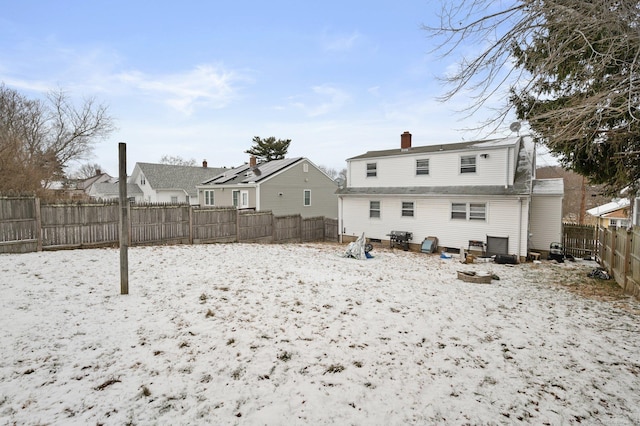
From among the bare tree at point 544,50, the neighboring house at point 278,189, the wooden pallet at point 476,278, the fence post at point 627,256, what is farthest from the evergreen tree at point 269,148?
the bare tree at point 544,50

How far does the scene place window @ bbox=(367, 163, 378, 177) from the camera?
757 inches

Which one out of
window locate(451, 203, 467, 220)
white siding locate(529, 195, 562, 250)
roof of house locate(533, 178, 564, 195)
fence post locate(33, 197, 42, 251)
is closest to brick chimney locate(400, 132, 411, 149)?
window locate(451, 203, 467, 220)

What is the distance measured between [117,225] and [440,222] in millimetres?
15124

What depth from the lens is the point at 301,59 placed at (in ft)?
52.0

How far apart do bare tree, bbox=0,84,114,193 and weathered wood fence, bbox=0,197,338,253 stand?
46.5ft

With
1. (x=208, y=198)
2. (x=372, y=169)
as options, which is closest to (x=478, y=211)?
(x=372, y=169)

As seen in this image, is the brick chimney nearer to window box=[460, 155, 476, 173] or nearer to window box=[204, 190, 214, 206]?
window box=[460, 155, 476, 173]

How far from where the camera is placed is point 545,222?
1533 cm

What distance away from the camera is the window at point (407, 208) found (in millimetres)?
17562

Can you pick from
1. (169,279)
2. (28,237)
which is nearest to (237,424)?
(169,279)

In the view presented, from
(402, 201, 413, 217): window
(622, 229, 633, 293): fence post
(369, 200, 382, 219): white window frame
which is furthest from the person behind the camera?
(369, 200, 382, 219): white window frame

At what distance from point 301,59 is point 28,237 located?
1355 cm

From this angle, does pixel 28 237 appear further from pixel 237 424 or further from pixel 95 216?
pixel 237 424

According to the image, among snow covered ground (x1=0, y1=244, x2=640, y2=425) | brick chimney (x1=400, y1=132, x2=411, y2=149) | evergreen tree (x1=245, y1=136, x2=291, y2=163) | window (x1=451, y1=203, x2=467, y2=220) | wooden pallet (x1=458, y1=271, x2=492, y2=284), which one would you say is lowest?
wooden pallet (x1=458, y1=271, x2=492, y2=284)
